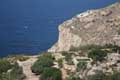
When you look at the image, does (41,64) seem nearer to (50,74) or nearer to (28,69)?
(28,69)

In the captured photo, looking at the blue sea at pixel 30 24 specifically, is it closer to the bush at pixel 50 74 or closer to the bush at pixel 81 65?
the bush at pixel 81 65

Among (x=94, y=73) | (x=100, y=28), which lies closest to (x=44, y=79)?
(x=94, y=73)

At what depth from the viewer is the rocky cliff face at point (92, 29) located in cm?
3906

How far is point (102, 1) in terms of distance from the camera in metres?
177

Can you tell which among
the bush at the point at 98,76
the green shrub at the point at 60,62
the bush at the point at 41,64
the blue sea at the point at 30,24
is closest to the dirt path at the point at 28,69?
the bush at the point at 41,64

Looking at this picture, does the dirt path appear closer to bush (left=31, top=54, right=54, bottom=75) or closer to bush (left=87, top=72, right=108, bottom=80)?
bush (left=31, top=54, right=54, bottom=75)

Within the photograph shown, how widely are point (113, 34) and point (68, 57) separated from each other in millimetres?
12970

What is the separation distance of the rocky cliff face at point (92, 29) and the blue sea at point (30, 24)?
1622 inches

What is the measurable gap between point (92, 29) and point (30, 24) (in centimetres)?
10224

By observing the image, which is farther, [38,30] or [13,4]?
[13,4]

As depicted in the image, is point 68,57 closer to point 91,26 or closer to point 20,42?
point 91,26

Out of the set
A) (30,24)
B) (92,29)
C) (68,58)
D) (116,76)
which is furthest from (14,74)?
(30,24)

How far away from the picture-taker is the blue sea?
337ft

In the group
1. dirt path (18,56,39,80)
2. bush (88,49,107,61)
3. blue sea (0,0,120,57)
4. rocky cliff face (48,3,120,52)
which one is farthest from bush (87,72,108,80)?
blue sea (0,0,120,57)
